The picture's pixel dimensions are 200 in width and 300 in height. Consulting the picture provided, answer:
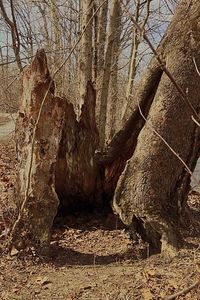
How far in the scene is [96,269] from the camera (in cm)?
374

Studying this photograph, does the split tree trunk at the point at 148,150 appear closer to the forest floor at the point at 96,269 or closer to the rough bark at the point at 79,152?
the forest floor at the point at 96,269

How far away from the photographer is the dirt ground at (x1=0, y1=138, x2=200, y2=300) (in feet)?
10.6

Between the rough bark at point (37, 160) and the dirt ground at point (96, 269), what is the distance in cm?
20

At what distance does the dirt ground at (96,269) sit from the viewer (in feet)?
10.6

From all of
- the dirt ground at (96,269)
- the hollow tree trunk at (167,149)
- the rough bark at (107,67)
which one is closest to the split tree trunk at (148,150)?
the hollow tree trunk at (167,149)

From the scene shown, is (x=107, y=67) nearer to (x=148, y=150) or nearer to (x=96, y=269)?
(x=148, y=150)

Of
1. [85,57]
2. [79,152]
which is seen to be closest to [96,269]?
[79,152]

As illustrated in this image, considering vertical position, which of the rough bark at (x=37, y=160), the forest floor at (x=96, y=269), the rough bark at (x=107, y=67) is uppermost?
the rough bark at (x=107, y=67)

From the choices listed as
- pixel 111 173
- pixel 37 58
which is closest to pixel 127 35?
pixel 111 173

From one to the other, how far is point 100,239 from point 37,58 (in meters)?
2.09

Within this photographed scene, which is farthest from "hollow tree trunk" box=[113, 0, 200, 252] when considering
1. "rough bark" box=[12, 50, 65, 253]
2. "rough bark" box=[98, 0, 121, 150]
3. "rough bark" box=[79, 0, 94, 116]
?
"rough bark" box=[98, 0, 121, 150]

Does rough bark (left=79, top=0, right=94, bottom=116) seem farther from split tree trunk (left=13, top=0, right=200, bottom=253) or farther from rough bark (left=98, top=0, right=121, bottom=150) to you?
split tree trunk (left=13, top=0, right=200, bottom=253)

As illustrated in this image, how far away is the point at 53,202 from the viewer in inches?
161

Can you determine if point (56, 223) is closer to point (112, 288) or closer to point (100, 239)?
point (100, 239)
